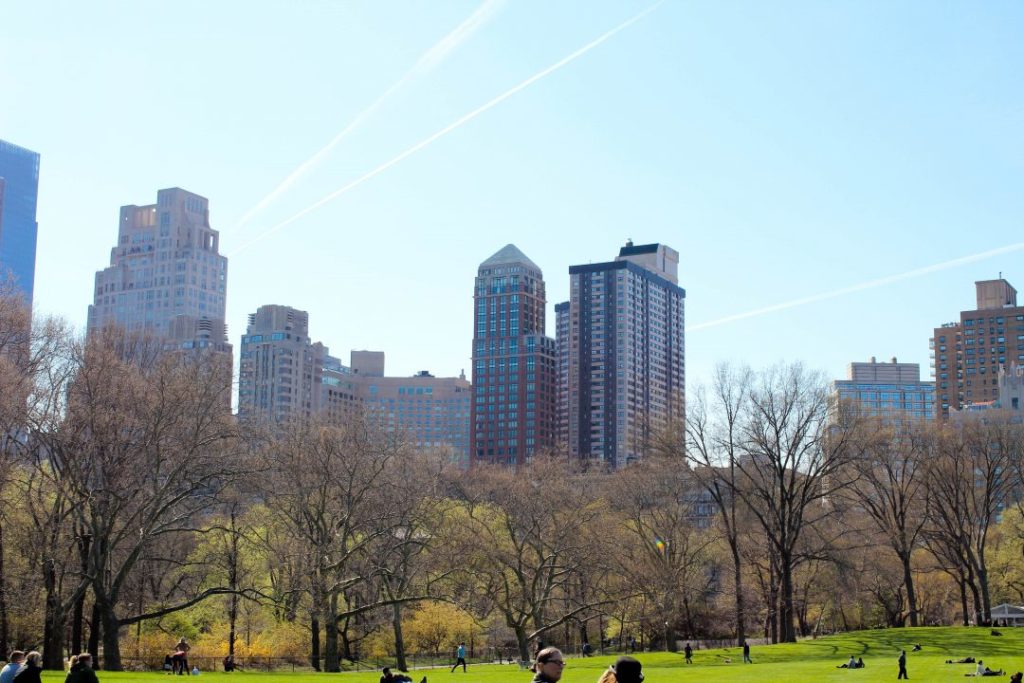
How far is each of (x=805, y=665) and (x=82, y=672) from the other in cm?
3853

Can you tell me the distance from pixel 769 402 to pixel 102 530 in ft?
121

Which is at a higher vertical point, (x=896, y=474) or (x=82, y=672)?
(x=896, y=474)

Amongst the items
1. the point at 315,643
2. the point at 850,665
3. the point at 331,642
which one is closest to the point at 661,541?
the point at 850,665

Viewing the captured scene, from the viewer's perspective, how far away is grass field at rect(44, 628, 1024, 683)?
39.5 metres

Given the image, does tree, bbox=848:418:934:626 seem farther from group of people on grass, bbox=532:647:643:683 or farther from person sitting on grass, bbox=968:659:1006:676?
group of people on grass, bbox=532:647:643:683

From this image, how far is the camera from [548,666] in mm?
9633

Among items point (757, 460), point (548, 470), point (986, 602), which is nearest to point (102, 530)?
point (548, 470)

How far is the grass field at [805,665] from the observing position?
39469mm

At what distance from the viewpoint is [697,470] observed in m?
62.9

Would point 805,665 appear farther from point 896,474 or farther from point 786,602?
point 896,474

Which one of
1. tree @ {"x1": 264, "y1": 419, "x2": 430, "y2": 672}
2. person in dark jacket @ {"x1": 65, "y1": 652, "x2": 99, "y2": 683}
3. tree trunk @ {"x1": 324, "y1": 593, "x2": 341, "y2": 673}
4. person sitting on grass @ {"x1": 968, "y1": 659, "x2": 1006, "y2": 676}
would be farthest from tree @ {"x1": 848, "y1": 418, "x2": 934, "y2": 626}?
person in dark jacket @ {"x1": 65, "y1": 652, "x2": 99, "y2": 683}

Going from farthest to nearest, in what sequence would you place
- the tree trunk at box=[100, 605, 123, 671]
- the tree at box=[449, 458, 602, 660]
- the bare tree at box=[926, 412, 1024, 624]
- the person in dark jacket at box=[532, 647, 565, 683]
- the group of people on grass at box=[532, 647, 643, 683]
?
the bare tree at box=[926, 412, 1024, 624] < the tree at box=[449, 458, 602, 660] < the tree trunk at box=[100, 605, 123, 671] < the person in dark jacket at box=[532, 647, 565, 683] < the group of people on grass at box=[532, 647, 643, 683]

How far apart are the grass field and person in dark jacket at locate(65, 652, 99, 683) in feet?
71.7

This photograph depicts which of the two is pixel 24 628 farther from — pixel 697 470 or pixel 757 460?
pixel 757 460
